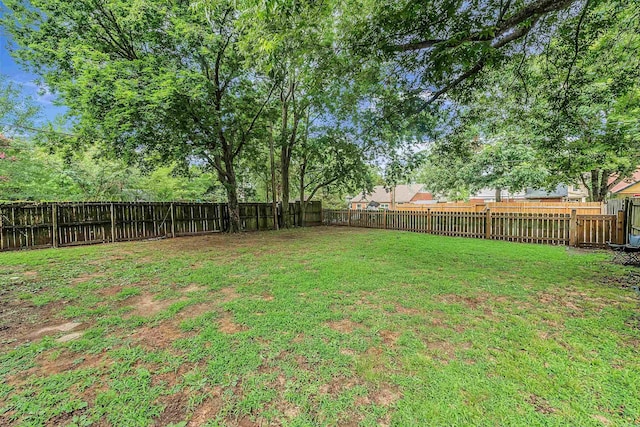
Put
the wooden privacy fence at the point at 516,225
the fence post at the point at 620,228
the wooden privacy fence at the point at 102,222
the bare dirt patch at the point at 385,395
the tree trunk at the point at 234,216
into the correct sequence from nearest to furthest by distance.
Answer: the bare dirt patch at the point at 385,395, the fence post at the point at 620,228, the wooden privacy fence at the point at 516,225, the wooden privacy fence at the point at 102,222, the tree trunk at the point at 234,216

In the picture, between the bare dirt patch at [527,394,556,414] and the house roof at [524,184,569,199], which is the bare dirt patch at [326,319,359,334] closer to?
the bare dirt patch at [527,394,556,414]

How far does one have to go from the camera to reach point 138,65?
716cm

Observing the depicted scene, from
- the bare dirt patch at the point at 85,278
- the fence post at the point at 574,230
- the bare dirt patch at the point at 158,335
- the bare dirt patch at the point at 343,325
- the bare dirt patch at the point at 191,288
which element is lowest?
the bare dirt patch at the point at 343,325

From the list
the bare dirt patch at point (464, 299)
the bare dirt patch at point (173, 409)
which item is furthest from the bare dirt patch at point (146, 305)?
the bare dirt patch at point (464, 299)

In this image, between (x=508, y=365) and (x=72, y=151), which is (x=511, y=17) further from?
(x=72, y=151)

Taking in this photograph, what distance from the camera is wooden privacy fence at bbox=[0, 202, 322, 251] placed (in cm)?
727

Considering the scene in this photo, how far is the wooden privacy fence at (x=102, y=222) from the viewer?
7270 mm

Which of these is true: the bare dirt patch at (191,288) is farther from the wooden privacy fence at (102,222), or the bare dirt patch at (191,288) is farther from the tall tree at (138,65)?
the wooden privacy fence at (102,222)

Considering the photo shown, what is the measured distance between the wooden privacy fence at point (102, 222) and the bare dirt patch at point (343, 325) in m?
9.10

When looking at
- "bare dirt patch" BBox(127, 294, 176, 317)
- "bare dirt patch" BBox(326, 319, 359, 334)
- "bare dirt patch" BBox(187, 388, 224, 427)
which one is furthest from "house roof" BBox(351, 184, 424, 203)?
"bare dirt patch" BBox(187, 388, 224, 427)

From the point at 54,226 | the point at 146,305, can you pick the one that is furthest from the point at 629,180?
the point at 54,226

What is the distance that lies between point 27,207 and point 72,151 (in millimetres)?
2535

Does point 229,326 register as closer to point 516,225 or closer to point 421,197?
point 516,225

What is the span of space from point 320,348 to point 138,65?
→ 8550mm
